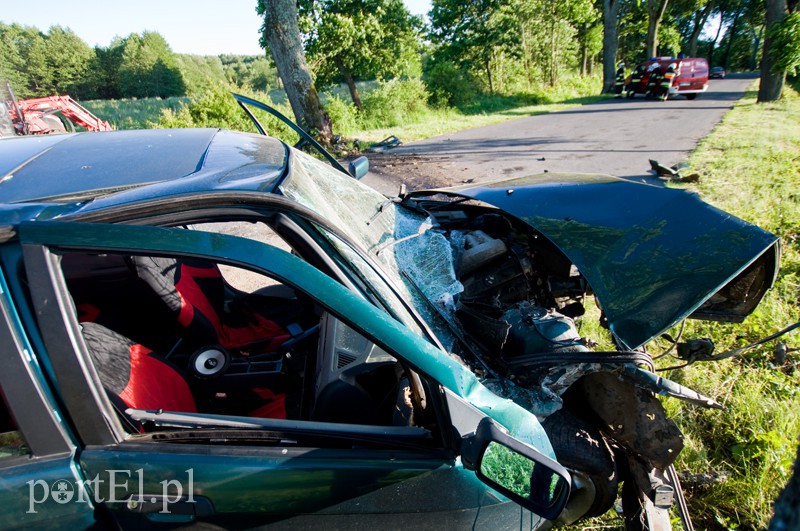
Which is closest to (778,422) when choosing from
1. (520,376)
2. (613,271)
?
(613,271)

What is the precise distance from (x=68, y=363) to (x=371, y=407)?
3.26 ft

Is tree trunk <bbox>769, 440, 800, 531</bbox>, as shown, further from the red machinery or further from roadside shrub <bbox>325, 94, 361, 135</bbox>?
the red machinery

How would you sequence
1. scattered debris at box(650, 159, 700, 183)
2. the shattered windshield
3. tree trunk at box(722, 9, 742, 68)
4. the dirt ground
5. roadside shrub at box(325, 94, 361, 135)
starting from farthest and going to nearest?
tree trunk at box(722, 9, 742, 68), roadside shrub at box(325, 94, 361, 135), the dirt ground, scattered debris at box(650, 159, 700, 183), the shattered windshield

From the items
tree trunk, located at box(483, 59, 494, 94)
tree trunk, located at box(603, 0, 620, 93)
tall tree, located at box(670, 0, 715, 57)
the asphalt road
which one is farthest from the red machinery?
tall tree, located at box(670, 0, 715, 57)

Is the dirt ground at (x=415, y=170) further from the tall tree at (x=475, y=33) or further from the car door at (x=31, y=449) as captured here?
the tall tree at (x=475, y=33)

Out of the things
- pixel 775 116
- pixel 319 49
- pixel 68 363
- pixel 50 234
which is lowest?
pixel 775 116

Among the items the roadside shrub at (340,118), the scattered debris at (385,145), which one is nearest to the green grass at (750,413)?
the scattered debris at (385,145)

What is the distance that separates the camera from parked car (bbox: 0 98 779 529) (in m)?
1.12

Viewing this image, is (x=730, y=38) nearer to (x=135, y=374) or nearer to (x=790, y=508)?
(x=790, y=508)

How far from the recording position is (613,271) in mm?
1949

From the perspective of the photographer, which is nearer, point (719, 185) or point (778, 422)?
point (778, 422)

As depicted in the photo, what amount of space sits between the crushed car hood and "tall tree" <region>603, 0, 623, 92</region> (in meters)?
25.0

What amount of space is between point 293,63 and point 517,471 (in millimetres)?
10531

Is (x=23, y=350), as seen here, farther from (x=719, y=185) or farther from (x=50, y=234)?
Result: (x=719, y=185)
